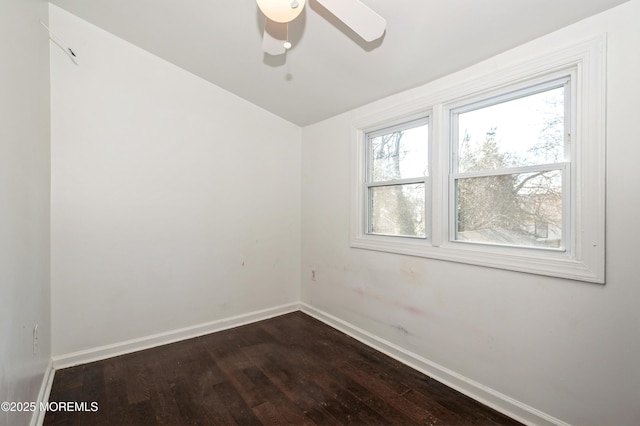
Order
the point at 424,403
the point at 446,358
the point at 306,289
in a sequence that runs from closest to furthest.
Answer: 1. the point at 424,403
2. the point at 446,358
3. the point at 306,289

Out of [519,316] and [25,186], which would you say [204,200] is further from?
[519,316]

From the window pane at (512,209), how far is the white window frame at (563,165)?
62mm

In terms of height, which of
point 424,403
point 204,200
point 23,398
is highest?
point 204,200

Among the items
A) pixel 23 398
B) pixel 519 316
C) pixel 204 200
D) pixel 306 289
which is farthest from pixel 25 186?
pixel 519 316

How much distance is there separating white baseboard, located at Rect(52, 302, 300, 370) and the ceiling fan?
250cm

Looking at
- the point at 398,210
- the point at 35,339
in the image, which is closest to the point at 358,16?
the point at 398,210

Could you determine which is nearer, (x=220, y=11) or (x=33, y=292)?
(x=33, y=292)

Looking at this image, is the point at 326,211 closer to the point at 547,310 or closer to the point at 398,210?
the point at 398,210

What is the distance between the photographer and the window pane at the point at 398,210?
2393 mm

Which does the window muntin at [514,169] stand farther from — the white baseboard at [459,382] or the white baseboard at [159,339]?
the white baseboard at [159,339]

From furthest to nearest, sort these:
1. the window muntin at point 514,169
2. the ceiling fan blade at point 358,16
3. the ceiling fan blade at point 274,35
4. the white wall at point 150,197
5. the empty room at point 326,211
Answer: the white wall at point 150,197 < the window muntin at point 514,169 < the ceiling fan blade at point 274,35 < the empty room at point 326,211 < the ceiling fan blade at point 358,16

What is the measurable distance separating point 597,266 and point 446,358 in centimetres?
110

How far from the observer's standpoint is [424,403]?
183 cm
